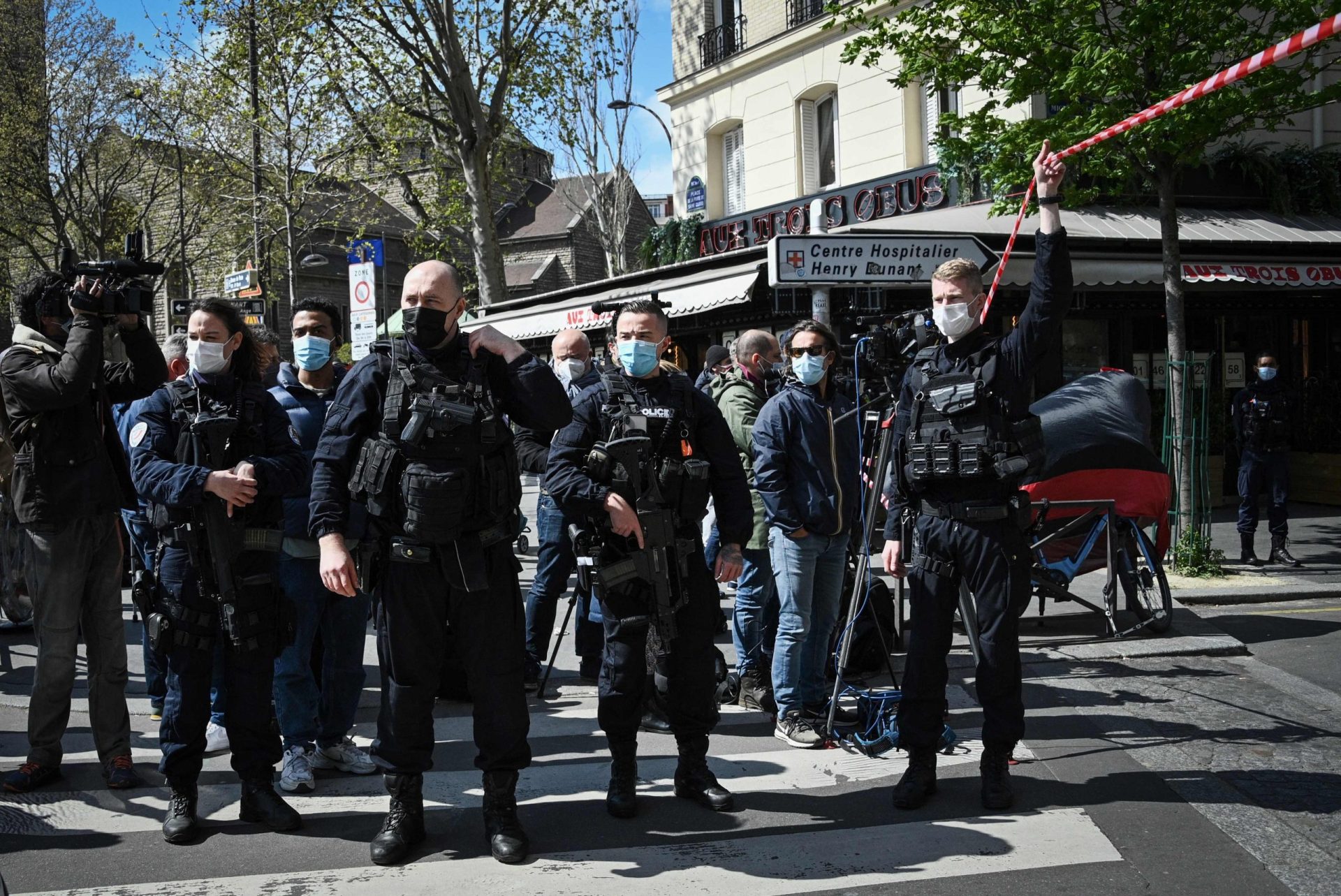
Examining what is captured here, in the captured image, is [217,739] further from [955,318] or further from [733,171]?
[733,171]

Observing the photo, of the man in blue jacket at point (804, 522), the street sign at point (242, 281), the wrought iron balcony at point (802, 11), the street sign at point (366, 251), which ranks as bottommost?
the man in blue jacket at point (804, 522)

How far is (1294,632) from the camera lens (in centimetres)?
771

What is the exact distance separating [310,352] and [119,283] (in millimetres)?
855

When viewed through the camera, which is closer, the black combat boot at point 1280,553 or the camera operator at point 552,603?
the camera operator at point 552,603

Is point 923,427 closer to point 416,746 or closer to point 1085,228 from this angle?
point 416,746

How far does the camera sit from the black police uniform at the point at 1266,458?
10.5 m

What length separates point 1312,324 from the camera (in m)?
16.4

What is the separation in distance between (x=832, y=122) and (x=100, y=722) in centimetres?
1739

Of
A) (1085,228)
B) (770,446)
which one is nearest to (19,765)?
(770,446)

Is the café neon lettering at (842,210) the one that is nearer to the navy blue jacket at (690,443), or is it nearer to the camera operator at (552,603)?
the camera operator at (552,603)

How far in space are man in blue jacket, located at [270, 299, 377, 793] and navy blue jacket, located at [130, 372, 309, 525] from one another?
1.22ft

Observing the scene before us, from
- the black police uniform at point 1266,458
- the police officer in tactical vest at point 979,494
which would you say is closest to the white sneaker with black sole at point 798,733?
the police officer in tactical vest at point 979,494

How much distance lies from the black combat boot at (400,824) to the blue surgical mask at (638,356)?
180cm

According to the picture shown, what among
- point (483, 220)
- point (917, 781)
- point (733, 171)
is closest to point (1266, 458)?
point (917, 781)
